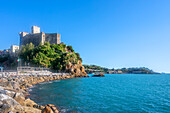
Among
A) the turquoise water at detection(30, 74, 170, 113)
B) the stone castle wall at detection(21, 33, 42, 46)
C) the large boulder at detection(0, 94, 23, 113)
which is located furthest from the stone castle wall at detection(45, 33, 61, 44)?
the large boulder at detection(0, 94, 23, 113)

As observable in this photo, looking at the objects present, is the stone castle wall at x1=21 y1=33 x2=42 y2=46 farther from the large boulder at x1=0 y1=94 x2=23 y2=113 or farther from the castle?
the large boulder at x1=0 y1=94 x2=23 y2=113

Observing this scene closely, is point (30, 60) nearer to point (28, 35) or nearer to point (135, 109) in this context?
point (28, 35)

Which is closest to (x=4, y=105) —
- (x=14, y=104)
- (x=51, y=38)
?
(x=14, y=104)

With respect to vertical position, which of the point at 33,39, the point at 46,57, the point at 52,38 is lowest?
the point at 46,57

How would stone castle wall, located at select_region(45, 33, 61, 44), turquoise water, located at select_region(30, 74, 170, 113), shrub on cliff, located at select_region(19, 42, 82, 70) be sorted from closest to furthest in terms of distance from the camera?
turquoise water, located at select_region(30, 74, 170, 113) → shrub on cliff, located at select_region(19, 42, 82, 70) → stone castle wall, located at select_region(45, 33, 61, 44)

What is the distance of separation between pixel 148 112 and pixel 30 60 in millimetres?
57737

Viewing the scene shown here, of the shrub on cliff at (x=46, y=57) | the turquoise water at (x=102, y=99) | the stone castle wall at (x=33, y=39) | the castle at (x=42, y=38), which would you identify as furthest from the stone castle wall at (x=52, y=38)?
the turquoise water at (x=102, y=99)

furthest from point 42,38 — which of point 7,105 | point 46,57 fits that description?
point 7,105

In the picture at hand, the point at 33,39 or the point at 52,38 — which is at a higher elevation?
the point at 52,38

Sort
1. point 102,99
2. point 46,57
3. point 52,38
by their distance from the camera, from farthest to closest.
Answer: point 52,38, point 46,57, point 102,99

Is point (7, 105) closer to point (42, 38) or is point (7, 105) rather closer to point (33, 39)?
point (42, 38)

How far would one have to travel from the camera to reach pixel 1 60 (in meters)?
79.8

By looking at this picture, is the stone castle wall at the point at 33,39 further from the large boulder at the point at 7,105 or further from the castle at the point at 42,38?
the large boulder at the point at 7,105

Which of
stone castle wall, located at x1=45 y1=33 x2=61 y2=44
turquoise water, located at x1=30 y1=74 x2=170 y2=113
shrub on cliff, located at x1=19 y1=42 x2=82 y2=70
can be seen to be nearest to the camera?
turquoise water, located at x1=30 y1=74 x2=170 y2=113
